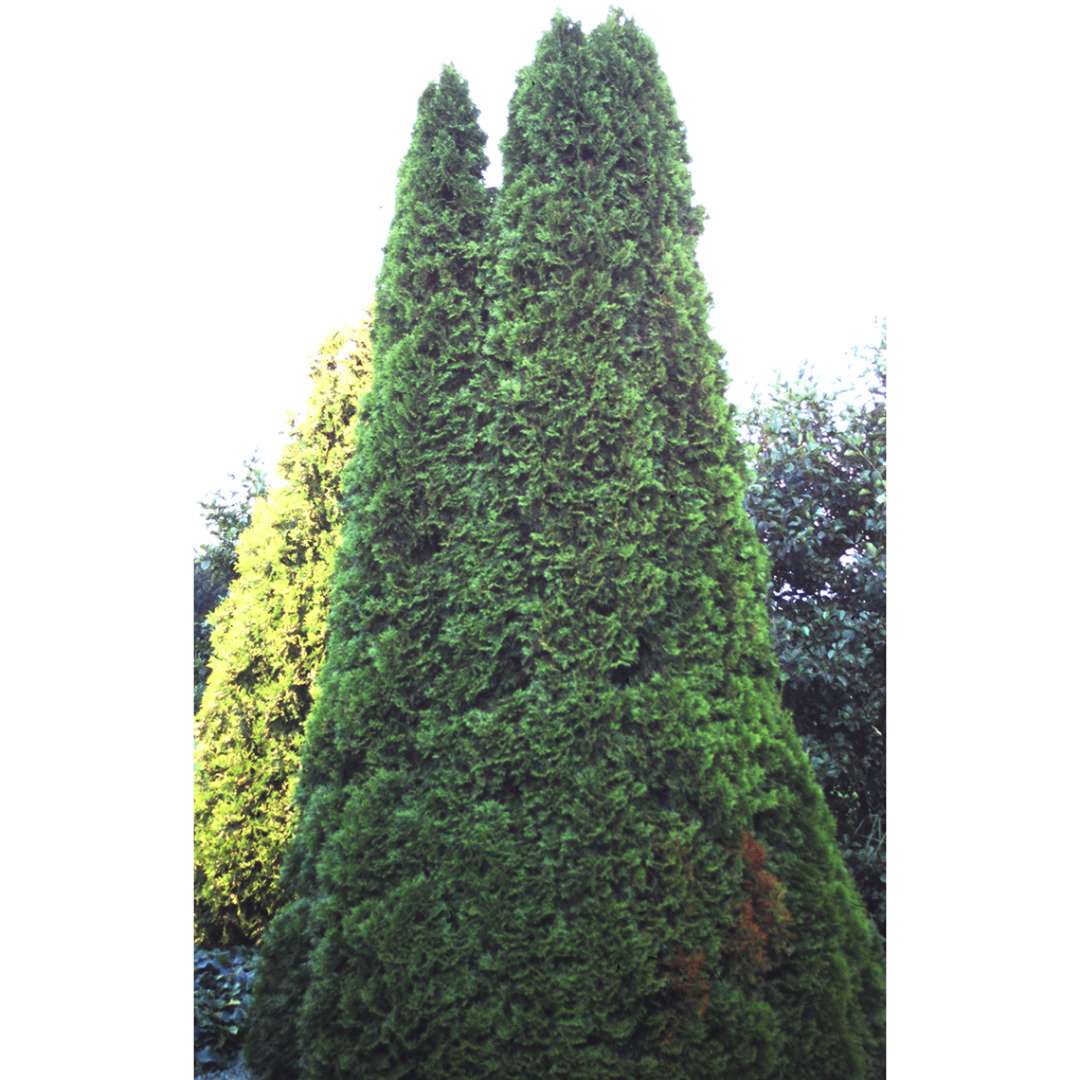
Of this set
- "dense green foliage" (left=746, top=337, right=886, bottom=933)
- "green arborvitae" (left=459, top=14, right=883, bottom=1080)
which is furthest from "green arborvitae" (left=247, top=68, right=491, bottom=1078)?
"dense green foliage" (left=746, top=337, right=886, bottom=933)

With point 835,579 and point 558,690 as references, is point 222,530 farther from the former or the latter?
point 835,579

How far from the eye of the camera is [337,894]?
10.8ft

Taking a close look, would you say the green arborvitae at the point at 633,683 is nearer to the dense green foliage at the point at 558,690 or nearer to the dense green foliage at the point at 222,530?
the dense green foliage at the point at 558,690

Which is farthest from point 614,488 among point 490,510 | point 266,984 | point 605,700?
point 266,984

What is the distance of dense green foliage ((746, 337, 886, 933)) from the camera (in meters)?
5.46

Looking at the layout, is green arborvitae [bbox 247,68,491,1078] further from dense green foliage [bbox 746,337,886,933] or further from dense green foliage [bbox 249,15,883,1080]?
dense green foliage [bbox 746,337,886,933]

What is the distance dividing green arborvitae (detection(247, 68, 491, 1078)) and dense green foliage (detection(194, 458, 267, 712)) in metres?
3.57

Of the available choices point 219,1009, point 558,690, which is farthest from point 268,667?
point 558,690

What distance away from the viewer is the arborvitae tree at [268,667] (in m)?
4.87

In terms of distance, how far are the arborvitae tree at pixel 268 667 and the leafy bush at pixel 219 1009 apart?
451 millimetres

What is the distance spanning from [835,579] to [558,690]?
3243 mm

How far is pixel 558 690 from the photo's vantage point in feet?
10.9
